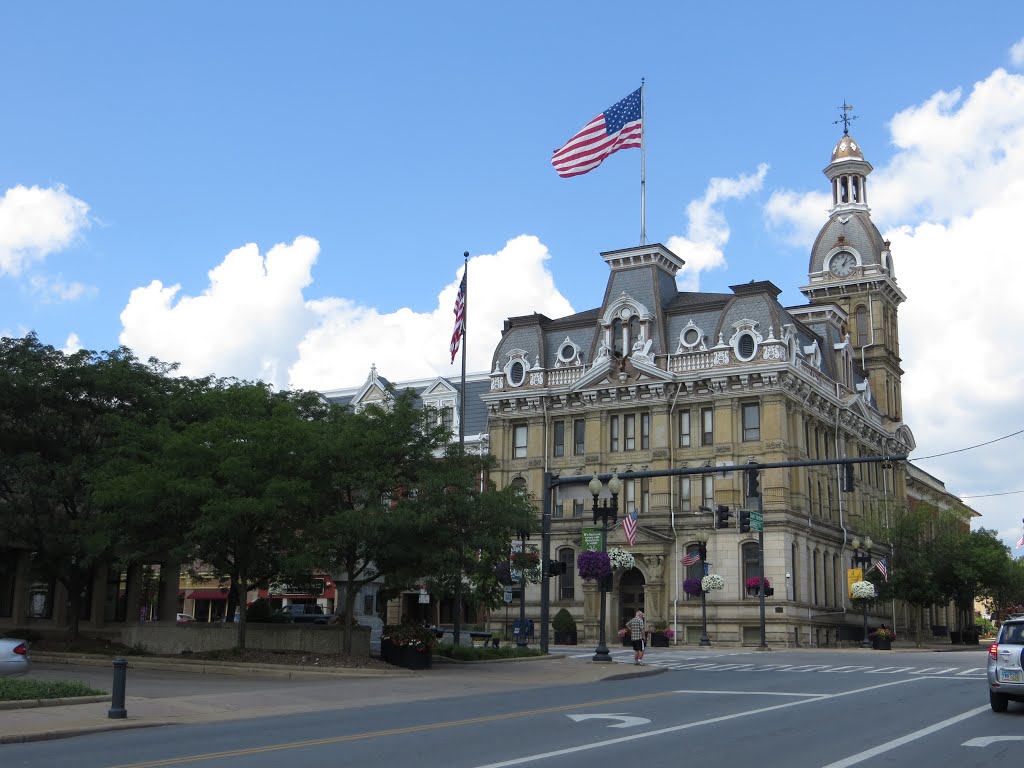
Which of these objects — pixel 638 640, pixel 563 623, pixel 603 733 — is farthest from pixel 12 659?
pixel 563 623

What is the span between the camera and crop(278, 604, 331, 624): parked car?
48.0m

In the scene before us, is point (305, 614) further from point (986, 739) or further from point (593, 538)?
point (986, 739)

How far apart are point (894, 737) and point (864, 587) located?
1719 inches

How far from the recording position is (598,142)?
5106 cm

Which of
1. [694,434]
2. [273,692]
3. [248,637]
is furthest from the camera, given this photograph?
[694,434]

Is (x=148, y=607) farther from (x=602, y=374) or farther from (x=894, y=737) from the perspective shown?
(x=894, y=737)

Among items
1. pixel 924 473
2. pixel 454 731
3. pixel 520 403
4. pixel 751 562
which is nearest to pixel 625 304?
pixel 520 403

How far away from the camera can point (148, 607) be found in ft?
186

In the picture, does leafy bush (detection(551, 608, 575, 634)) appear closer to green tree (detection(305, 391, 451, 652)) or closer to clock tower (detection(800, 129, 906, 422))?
green tree (detection(305, 391, 451, 652))

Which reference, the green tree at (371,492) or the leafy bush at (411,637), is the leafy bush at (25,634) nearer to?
the green tree at (371,492)

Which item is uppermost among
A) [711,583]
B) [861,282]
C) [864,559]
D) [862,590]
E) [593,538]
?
[861,282]

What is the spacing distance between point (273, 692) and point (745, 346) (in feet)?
147

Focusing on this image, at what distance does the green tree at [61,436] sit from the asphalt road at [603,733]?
1178 centimetres

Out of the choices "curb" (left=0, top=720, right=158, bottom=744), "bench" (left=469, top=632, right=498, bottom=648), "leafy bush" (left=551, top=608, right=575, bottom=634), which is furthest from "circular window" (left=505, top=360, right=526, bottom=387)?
"curb" (left=0, top=720, right=158, bottom=744)
